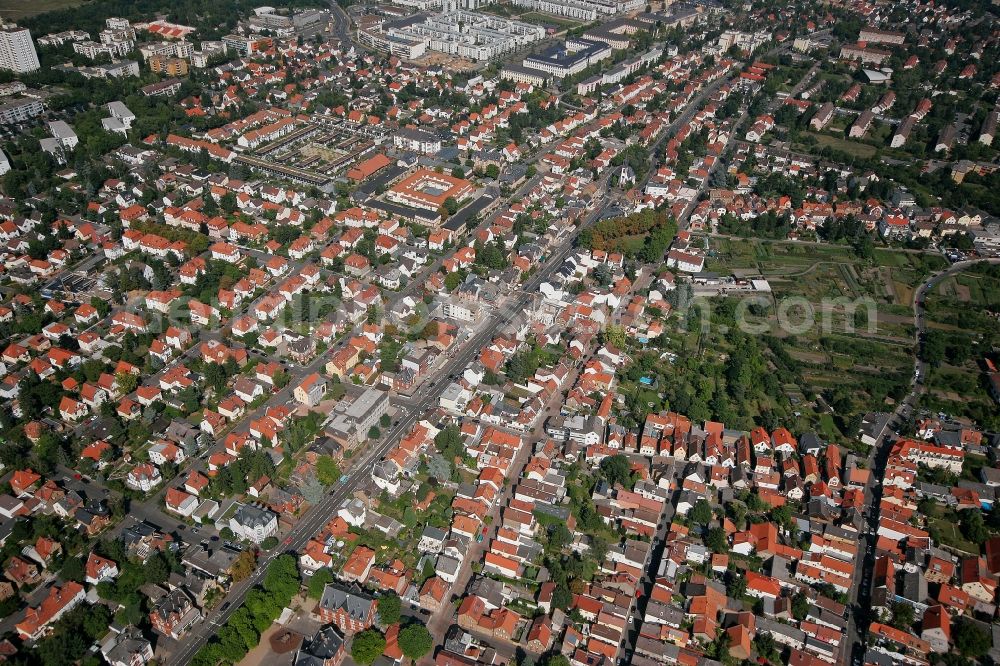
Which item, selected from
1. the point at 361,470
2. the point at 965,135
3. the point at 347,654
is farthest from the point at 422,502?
the point at 965,135

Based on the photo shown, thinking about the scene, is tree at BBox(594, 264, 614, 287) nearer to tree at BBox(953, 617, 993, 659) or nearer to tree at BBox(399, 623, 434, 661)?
tree at BBox(953, 617, 993, 659)

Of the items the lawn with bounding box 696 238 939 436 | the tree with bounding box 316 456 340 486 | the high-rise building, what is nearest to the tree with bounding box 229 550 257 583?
the tree with bounding box 316 456 340 486

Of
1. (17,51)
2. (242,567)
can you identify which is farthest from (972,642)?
(17,51)

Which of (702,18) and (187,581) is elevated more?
(702,18)

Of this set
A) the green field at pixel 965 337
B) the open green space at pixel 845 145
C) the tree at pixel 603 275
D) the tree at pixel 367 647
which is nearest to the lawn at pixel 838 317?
the green field at pixel 965 337

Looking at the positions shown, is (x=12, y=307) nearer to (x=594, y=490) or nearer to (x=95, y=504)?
(x=95, y=504)

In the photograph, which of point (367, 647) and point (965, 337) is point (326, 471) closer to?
point (367, 647)
